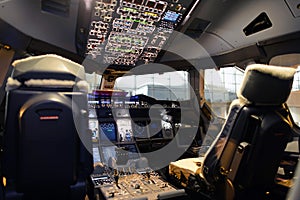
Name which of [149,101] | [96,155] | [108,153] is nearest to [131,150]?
[108,153]

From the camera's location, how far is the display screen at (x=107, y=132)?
281 centimetres

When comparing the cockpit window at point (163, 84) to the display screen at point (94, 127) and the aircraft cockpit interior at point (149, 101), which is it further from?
the display screen at point (94, 127)

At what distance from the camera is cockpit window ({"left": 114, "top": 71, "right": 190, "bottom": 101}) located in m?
4.17

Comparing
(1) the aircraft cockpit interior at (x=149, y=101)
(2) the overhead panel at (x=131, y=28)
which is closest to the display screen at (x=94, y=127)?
(1) the aircraft cockpit interior at (x=149, y=101)

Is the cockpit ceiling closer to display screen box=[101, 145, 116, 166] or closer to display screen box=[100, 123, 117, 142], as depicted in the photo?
display screen box=[100, 123, 117, 142]

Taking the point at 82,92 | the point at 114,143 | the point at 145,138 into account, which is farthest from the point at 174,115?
the point at 82,92

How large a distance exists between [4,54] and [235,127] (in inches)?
112

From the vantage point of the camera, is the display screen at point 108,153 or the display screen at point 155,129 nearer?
the display screen at point 108,153

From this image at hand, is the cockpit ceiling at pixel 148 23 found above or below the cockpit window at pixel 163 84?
above

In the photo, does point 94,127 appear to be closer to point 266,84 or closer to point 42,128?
point 42,128

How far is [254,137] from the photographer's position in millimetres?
1624

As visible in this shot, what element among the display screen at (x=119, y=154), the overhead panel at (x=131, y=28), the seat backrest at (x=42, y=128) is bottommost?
the display screen at (x=119, y=154)

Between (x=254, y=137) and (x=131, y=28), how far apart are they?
6.57 ft

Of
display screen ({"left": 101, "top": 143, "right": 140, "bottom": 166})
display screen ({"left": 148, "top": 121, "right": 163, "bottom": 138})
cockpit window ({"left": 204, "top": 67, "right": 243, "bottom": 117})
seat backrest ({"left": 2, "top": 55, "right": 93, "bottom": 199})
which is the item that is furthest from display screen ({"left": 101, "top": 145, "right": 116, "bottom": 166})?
cockpit window ({"left": 204, "top": 67, "right": 243, "bottom": 117})
